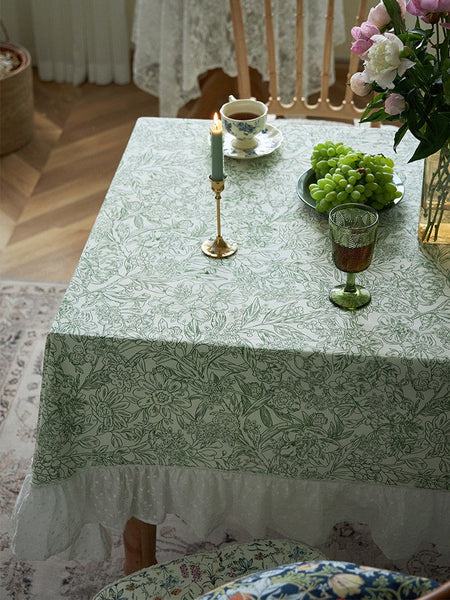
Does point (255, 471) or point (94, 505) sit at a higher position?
point (255, 471)

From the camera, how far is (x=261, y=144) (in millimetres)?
1803

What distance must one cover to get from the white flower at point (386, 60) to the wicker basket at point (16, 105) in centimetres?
214

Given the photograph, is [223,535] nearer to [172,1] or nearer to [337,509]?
[337,509]

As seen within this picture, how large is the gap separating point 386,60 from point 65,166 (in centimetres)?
217

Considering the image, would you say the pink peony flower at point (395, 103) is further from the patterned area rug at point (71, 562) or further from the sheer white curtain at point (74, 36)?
the sheer white curtain at point (74, 36)

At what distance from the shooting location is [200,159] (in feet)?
5.86

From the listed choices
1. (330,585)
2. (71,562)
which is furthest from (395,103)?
(71,562)

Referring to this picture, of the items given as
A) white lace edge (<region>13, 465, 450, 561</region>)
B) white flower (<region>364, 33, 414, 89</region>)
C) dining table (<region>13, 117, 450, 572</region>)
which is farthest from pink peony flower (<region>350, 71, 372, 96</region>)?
white lace edge (<region>13, 465, 450, 561</region>)

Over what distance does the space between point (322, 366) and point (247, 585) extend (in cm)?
47

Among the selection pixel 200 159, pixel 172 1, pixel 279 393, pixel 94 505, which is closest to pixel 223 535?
pixel 94 505

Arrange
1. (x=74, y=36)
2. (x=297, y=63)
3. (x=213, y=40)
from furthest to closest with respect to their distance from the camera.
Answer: (x=74, y=36) → (x=213, y=40) → (x=297, y=63)

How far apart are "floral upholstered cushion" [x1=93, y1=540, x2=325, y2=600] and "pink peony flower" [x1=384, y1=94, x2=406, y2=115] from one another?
28.8 inches

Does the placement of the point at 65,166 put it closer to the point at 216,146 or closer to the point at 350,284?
the point at 216,146

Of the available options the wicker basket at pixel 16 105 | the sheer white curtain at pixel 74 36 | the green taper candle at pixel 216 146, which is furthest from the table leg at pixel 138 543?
the sheer white curtain at pixel 74 36
